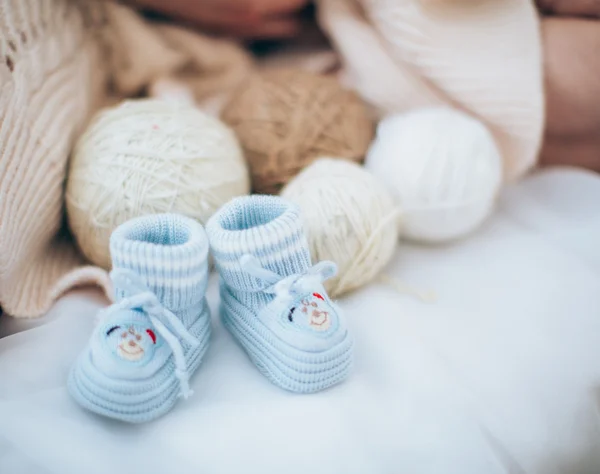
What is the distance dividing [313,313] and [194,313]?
119 millimetres

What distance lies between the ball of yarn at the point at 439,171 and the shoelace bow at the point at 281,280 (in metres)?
0.23

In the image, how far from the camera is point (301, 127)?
683 mm

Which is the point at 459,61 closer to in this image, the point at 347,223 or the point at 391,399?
the point at 347,223

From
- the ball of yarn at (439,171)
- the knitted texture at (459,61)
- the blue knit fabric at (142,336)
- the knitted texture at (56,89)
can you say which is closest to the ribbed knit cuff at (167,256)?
the blue knit fabric at (142,336)

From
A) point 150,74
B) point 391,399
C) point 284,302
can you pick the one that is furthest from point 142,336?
point 150,74

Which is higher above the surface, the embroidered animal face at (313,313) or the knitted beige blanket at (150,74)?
the knitted beige blanket at (150,74)

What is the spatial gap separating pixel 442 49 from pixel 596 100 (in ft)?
0.81

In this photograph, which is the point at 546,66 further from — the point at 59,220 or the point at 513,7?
the point at 59,220

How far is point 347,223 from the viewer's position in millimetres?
595

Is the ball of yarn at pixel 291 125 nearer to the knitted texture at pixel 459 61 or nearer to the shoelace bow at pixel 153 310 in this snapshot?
the knitted texture at pixel 459 61

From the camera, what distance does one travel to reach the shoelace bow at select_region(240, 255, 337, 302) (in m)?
0.48

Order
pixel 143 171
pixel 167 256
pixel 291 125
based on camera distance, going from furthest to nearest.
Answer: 1. pixel 291 125
2. pixel 143 171
3. pixel 167 256

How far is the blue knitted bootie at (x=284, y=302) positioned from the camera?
48cm

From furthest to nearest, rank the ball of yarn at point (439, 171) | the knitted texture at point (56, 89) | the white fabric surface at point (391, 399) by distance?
1. the ball of yarn at point (439, 171)
2. the knitted texture at point (56, 89)
3. the white fabric surface at point (391, 399)
